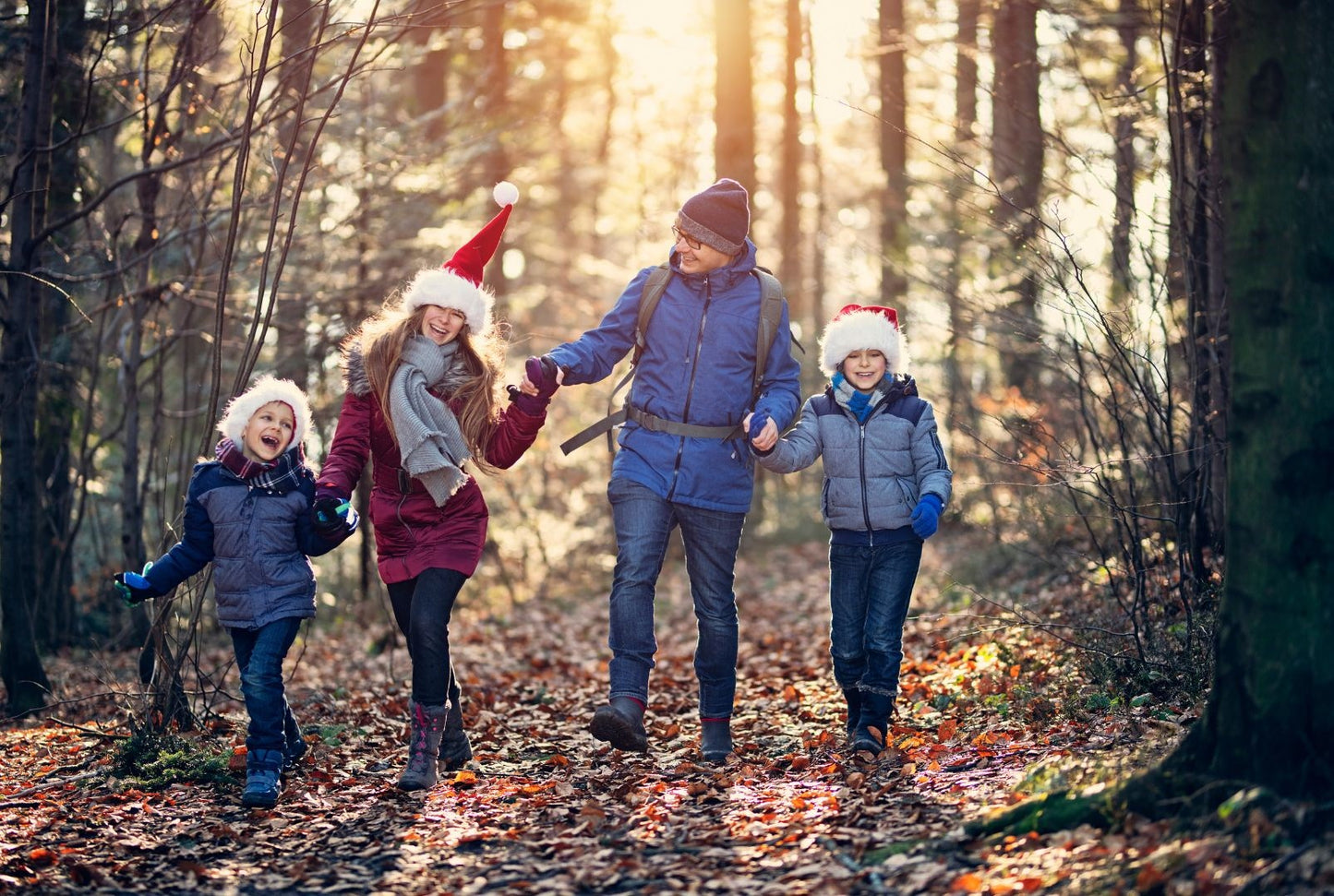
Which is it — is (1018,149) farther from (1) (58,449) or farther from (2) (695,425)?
(1) (58,449)

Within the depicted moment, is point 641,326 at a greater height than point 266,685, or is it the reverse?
point 641,326

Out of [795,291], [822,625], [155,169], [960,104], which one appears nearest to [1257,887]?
[155,169]

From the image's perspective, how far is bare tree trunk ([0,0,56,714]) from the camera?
653cm

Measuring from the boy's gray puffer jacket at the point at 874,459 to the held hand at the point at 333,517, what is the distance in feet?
5.83

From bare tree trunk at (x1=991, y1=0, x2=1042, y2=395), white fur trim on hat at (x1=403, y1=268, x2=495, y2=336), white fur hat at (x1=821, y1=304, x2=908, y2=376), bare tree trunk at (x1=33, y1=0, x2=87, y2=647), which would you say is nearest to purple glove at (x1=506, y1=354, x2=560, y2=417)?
white fur trim on hat at (x1=403, y1=268, x2=495, y2=336)

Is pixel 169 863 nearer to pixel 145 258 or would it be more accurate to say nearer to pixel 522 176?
pixel 145 258

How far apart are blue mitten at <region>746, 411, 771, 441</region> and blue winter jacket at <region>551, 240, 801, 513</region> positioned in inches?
2.9

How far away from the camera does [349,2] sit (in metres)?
6.70

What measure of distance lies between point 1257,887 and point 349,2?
19.4ft

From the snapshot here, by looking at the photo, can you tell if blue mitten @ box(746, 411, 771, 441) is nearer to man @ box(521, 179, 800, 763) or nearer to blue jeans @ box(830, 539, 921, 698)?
man @ box(521, 179, 800, 763)

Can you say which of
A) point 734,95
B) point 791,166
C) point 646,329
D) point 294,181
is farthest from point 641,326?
point 791,166

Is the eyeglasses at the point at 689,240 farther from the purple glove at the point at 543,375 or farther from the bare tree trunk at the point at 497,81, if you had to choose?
the bare tree trunk at the point at 497,81

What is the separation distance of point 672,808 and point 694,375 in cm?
188

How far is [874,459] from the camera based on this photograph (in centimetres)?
555
